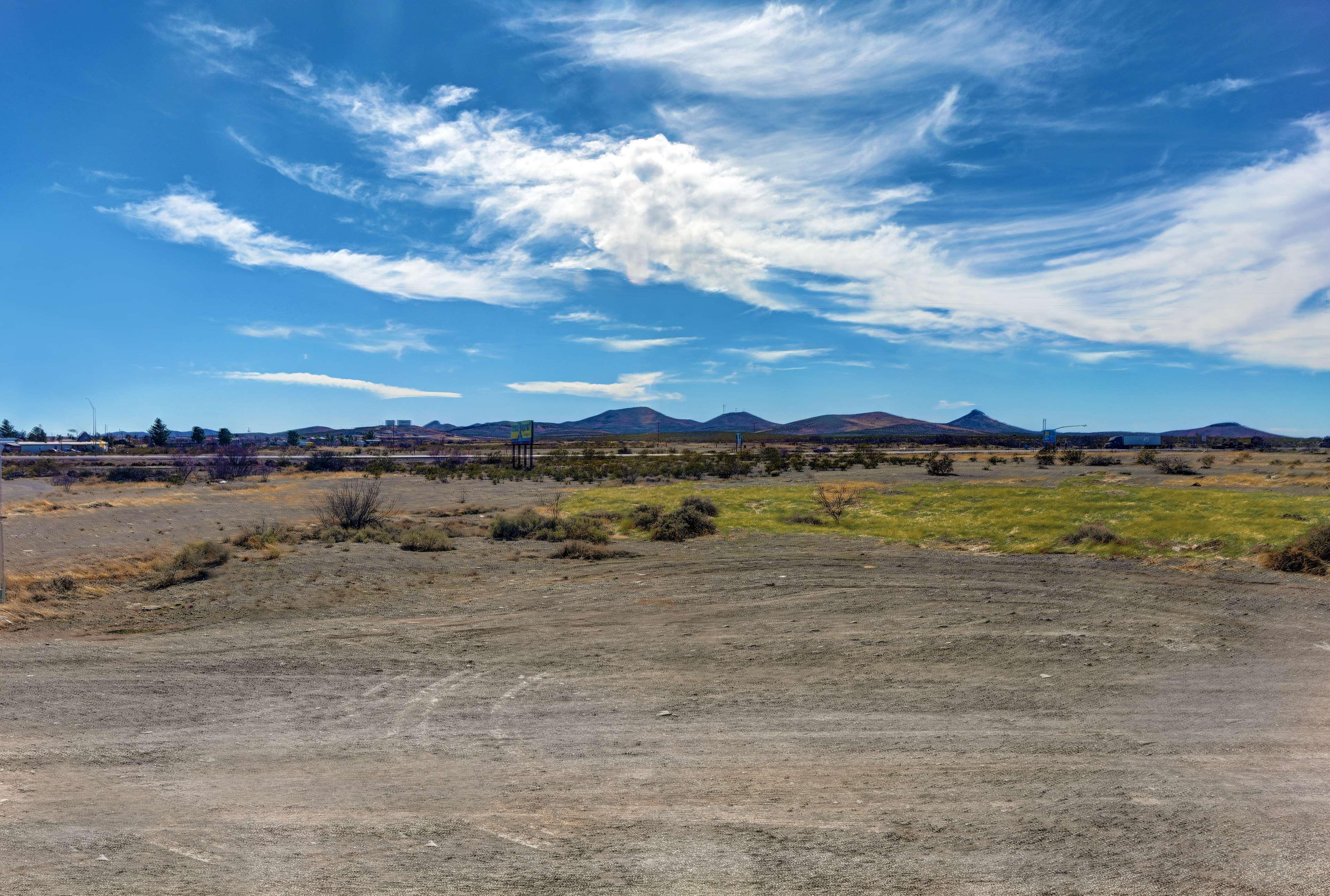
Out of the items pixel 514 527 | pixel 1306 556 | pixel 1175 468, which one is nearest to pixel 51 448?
pixel 514 527

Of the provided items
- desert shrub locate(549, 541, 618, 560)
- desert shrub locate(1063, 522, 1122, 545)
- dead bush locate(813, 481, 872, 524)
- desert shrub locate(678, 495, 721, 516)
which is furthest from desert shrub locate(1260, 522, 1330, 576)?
desert shrub locate(678, 495, 721, 516)

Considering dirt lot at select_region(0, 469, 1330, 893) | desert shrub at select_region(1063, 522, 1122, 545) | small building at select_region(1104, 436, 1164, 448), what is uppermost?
small building at select_region(1104, 436, 1164, 448)

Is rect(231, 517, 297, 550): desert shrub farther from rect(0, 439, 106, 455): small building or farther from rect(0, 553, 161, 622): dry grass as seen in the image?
rect(0, 439, 106, 455): small building

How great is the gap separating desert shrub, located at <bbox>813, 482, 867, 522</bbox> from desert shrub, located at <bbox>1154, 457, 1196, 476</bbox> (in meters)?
30.2

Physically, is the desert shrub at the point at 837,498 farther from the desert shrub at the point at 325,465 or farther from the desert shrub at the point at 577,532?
the desert shrub at the point at 325,465

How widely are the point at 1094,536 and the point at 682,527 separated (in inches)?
478

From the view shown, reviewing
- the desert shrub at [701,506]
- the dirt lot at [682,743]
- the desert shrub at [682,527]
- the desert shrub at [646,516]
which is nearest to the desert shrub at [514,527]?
the desert shrub at [646,516]

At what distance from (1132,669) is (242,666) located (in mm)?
12120

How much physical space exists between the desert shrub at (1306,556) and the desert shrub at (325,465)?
73333mm

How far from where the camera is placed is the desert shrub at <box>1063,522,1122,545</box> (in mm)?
20125

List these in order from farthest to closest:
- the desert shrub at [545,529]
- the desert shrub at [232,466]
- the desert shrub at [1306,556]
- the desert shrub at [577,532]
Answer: the desert shrub at [232,466] → the desert shrub at [545,529] → the desert shrub at [577,532] → the desert shrub at [1306,556]

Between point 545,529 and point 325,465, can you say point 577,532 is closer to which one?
point 545,529

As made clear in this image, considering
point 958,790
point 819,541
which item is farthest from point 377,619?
point 819,541

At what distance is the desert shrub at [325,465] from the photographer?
7569cm
